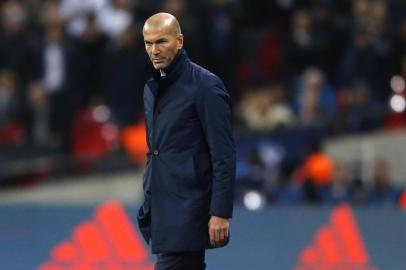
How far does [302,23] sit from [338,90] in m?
0.91

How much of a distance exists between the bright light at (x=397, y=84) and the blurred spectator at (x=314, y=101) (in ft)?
2.06

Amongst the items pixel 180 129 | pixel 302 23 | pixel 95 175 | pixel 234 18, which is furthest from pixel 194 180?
pixel 234 18

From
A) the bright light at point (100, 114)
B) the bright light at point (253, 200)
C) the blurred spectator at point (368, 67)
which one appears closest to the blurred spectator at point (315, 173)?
the bright light at point (253, 200)

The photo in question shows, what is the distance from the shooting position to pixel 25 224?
9273mm

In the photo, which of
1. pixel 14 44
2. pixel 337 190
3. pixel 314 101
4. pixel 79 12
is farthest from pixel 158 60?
pixel 79 12

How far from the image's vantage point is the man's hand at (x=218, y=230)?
196 inches

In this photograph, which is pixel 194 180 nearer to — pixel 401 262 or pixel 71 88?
pixel 401 262

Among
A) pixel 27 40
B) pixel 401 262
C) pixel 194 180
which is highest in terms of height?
pixel 27 40

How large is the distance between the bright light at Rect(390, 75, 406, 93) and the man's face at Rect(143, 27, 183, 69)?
7.41 meters

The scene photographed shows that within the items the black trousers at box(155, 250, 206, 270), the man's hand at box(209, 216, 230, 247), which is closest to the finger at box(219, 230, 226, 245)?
the man's hand at box(209, 216, 230, 247)

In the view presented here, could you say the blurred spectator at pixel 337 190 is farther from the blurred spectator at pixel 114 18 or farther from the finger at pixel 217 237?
the finger at pixel 217 237

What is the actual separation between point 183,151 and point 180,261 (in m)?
0.46

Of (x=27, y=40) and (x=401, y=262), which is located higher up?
(x=27, y=40)

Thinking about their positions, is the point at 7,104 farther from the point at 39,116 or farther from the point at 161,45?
the point at 161,45
